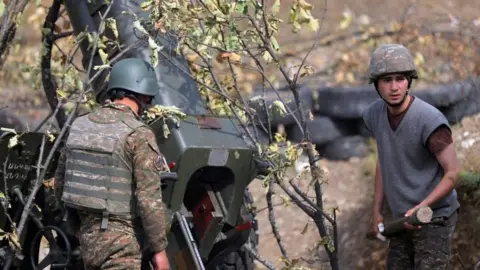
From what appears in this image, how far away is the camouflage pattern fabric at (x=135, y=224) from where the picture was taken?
224 inches

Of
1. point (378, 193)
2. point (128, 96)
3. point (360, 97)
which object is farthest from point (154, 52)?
point (360, 97)

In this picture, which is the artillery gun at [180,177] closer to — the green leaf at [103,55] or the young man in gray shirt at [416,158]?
the green leaf at [103,55]

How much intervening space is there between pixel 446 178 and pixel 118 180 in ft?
5.51

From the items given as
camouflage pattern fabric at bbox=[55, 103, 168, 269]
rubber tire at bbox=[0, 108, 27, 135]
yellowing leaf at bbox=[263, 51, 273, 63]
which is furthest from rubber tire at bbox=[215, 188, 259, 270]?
rubber tire at bbox=[0, 108, 27, 135]

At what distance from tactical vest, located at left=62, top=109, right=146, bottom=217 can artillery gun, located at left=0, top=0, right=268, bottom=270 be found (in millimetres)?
336

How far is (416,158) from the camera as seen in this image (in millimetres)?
5562

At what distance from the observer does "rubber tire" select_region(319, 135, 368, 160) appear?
1116 cm

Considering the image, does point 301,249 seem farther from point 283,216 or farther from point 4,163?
point 4,163

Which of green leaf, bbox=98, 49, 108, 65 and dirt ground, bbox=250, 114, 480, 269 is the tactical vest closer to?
green leaf, bbox=98, 49, 108, 65

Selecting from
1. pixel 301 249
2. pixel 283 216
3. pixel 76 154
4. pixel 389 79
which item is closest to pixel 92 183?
pixel 76 154

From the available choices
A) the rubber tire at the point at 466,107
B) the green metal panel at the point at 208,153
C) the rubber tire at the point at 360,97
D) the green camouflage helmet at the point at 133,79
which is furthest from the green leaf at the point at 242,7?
the rubber tire at the point at 360,97

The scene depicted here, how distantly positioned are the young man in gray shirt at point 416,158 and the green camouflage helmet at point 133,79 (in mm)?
1208

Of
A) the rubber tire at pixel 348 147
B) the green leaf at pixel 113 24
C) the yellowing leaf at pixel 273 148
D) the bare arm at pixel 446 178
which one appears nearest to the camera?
the bare arm at pixel 446 178

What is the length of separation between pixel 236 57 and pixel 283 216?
3647mm
